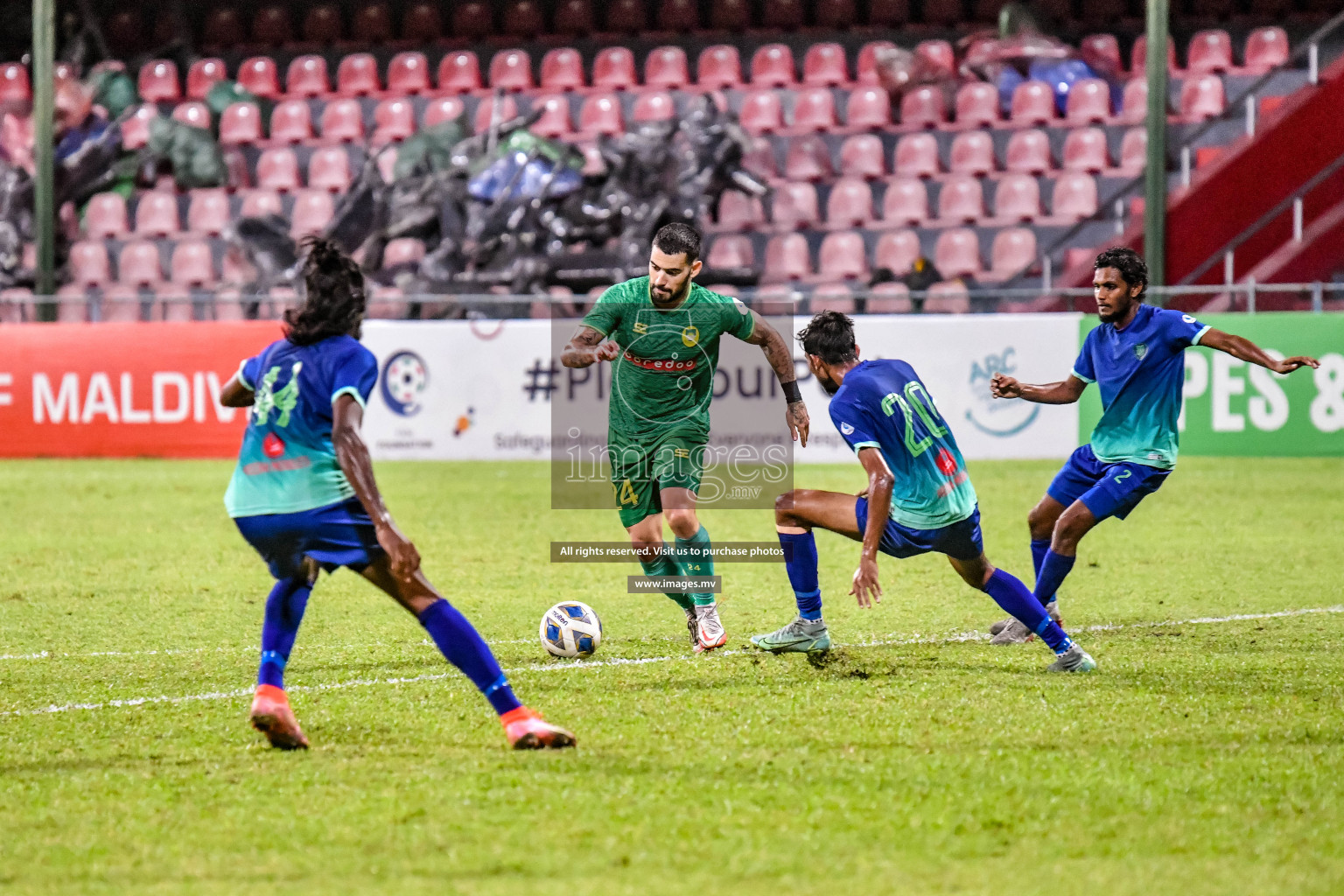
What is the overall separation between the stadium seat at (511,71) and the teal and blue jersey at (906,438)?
17397 millimetres

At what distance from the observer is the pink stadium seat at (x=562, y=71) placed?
22.4 m

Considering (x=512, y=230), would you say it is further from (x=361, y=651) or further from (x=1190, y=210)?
(x=361, y=651)

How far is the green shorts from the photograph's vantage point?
6613mm

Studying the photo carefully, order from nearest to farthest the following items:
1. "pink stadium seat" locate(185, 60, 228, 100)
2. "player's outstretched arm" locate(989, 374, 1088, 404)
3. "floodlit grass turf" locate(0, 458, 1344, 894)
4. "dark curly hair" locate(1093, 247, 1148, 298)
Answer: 1. "floodlit grass turf" locate(0, 458, 1344, 894)
2. "dark curly hair" locate(1093, 247, 1148, 298)
3. "player's outstretched arm" locate(989, 374, 1088, 404)
4. "pink stadium seat" locate(185, 60, 228, 100)

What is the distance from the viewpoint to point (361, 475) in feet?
14.9

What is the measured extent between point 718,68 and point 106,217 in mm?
8861

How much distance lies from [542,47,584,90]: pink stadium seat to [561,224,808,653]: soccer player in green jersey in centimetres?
1636

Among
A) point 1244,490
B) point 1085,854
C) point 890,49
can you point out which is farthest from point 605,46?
point 1085,854

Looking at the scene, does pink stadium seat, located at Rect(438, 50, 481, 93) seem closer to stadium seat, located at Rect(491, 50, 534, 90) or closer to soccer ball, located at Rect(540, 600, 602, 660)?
stadium seat, located at Rect(491, 50, 534, 90)

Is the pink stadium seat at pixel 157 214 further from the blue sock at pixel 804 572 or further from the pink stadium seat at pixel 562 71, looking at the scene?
the blue sock at pixel 804 572

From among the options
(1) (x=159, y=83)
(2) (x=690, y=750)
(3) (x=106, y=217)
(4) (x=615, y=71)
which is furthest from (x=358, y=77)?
(2) (x=690, y=750)

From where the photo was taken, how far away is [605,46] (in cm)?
2322

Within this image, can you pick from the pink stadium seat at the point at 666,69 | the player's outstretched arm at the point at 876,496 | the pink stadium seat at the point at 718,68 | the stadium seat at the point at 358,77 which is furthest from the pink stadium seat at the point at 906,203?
the player's outstretched arm at the point at 876,496

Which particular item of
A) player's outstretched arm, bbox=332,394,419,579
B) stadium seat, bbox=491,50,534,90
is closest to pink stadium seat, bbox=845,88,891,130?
stadium seat, bbox=491,50,534,90
